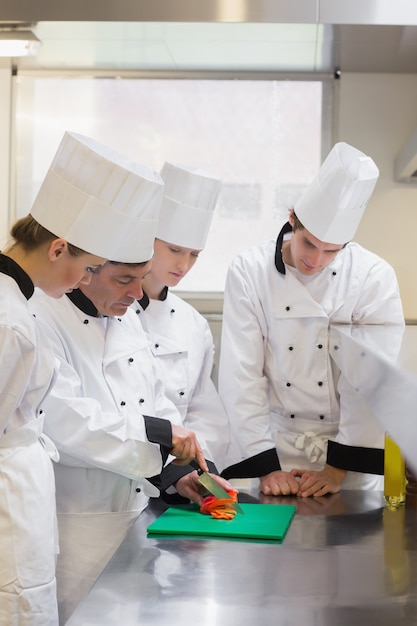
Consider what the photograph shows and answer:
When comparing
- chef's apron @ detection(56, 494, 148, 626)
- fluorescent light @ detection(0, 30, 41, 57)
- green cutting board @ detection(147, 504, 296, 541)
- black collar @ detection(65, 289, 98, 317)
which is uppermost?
fluorescent light @ detection(0, 30, 41, 57)

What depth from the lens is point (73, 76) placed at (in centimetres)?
320

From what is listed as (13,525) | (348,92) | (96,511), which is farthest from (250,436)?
(348,92)

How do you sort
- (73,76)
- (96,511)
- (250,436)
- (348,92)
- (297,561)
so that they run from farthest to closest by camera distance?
1. (73,76)
2. (348,92)
3. (250,436)
4. (96,511)
5. (297,561)

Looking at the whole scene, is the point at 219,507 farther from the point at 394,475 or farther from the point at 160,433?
the point at 394,475

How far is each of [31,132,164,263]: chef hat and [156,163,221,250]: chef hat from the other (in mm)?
508

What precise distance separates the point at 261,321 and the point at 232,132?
122 cm

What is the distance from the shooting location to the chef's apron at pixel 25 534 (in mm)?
1346

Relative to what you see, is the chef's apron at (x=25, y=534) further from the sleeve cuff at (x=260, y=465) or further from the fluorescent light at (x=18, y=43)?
the fluorescent light at (x=18, y=43)

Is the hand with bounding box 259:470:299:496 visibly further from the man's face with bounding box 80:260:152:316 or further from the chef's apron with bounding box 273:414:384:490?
the man's face with bounding box 80:260:152:316

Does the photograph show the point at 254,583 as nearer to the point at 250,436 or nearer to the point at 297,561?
the point at 297,561

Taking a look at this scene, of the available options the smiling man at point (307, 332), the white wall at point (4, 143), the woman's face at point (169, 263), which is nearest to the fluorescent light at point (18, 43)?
the white wall at point (4, 143)

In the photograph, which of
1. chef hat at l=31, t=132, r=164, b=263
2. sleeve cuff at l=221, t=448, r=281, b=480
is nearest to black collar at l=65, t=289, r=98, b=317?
chef hat at l=31, t=132, r=164, b=263

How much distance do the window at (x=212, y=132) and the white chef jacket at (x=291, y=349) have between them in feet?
3.21

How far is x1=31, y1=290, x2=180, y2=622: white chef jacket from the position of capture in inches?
63.9
